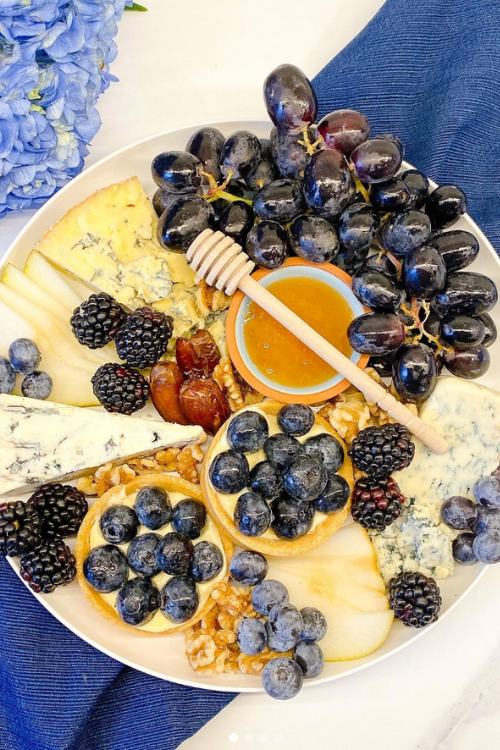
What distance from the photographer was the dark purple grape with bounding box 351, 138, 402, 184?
1.53 meters

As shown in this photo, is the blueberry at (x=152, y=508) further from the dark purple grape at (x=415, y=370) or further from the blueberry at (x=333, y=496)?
the dark purple grape at (x=415, y=370)

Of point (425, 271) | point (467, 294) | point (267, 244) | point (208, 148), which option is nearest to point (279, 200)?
point (267, 244)

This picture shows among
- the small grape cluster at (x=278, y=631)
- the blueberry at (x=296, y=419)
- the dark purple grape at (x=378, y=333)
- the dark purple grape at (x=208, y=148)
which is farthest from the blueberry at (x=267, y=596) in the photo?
the dark purple grape at (x=208, y=148)

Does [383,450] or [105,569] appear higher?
[383,450]

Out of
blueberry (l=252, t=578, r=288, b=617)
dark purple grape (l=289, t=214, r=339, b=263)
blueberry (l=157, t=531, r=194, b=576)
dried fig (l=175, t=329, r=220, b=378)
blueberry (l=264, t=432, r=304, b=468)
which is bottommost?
blueberry (l=252, t=578, r=288, b=617)

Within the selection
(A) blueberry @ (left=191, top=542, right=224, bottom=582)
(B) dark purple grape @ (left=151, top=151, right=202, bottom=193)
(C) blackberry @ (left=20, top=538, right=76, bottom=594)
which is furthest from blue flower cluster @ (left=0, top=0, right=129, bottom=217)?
(A) blueberry @ (left=191, top=542, right=224, bottom=582)

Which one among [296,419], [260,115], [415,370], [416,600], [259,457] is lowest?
[416,600]

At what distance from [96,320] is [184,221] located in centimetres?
27

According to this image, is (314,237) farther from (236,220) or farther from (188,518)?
(188,518)

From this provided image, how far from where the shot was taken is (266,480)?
1.54 metres

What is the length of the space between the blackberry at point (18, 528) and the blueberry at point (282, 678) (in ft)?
1.75

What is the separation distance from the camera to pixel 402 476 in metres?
1.66

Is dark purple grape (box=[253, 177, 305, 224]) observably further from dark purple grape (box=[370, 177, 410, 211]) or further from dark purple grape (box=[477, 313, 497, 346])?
dark purple grape (box=[477, 313, 497, 346])

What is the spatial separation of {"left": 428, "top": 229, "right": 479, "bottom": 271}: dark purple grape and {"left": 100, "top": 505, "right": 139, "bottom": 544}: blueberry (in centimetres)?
84
